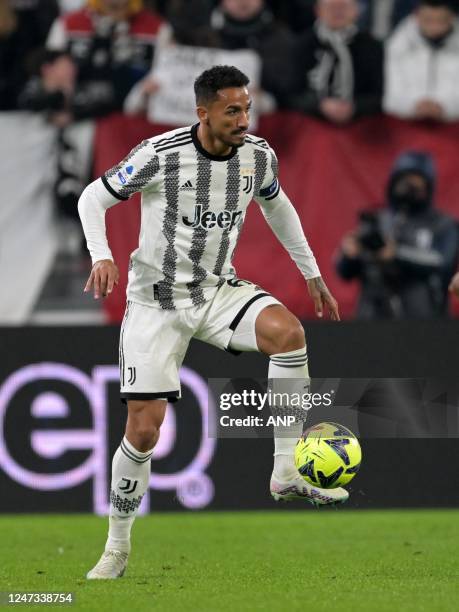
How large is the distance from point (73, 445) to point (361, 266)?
9.05 ft

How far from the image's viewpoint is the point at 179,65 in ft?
37.2

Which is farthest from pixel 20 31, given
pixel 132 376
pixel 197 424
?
pixel 132 376

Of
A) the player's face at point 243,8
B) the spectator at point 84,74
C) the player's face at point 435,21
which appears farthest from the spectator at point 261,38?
the player's face at point 435,21

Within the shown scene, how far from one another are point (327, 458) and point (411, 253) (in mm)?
5070

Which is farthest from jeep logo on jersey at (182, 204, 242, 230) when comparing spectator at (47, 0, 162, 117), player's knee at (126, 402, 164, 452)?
spectator at (47, 0, 162, 117)

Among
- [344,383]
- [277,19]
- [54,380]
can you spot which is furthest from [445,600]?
[277,19]

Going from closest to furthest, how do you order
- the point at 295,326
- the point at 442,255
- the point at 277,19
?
the point at 295,326
the point at 442,255
the point at 277,19

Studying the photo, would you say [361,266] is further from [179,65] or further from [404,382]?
[179,65]

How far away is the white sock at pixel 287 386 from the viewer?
21.7 ft

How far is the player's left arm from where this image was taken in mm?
7043

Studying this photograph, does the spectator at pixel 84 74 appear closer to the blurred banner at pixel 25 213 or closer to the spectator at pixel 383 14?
the blurred banner at pixel 25 213

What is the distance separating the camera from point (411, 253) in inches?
446

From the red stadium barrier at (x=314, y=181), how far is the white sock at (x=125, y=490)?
4.29 m

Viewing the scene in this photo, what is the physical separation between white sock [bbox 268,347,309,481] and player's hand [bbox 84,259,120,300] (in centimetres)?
94
